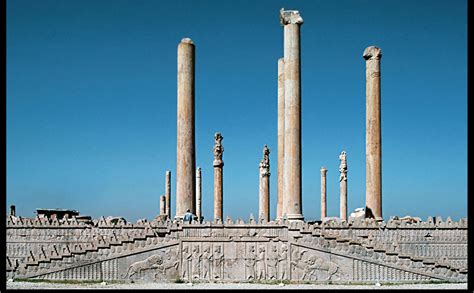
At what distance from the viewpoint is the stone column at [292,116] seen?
3161cm

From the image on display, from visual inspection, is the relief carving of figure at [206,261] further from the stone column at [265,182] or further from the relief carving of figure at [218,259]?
the stone column at [265,182]

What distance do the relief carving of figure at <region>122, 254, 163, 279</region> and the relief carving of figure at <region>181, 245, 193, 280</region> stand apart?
1.04m

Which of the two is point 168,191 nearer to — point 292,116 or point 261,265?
point 292,116

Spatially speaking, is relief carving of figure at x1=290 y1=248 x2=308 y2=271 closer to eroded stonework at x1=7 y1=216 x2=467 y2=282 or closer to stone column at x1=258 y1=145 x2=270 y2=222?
eroded stonework at x1=7 y1=216 x2=467 y2=282

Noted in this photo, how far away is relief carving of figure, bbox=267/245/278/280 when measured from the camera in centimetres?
2788

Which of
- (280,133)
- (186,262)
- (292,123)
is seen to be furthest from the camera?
(280,133)

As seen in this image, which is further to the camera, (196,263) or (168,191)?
(168,191)

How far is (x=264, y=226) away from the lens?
28047mm

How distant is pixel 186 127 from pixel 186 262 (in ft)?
25.2

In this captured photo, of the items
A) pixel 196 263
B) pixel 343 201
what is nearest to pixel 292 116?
pixel 196 263

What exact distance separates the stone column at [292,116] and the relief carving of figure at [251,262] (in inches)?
156

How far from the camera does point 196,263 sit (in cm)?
2786

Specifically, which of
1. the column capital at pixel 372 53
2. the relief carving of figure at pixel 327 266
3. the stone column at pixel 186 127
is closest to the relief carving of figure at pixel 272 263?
the relief carving of figure at pixel 327 266
